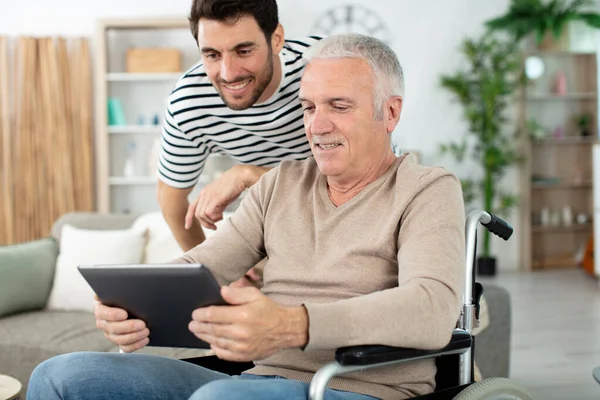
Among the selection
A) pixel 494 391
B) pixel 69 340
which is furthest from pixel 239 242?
pixel 69 340

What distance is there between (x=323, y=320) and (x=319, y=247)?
0.33 metres

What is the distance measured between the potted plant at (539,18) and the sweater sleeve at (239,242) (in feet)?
16.9

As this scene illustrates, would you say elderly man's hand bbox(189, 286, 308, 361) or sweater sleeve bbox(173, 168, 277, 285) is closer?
elderly man's hand bbox(189, 286, 308, 361)

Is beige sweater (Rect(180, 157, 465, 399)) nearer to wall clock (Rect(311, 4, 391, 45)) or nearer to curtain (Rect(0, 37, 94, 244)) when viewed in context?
curtain (Rect(0, 37, 94, 244))

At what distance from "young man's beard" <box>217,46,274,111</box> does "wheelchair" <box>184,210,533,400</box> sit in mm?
621

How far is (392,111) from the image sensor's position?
1.65m

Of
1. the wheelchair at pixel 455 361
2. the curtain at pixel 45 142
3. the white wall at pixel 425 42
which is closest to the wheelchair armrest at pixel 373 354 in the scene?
the wheelchair at pixel 455 361

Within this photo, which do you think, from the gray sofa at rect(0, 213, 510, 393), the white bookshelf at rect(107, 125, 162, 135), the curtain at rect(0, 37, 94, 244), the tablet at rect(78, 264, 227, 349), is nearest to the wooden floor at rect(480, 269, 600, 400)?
the gray sofa at rect(0, 213, 510, 393)

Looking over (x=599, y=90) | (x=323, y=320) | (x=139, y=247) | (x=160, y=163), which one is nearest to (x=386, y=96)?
(x=323, y=320)

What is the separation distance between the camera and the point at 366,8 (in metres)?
6.60

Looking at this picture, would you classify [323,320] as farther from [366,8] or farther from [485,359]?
[366,8]

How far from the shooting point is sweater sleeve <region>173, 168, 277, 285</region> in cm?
169

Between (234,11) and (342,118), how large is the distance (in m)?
0.44

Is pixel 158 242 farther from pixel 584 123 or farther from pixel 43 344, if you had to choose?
pixel 584 123
